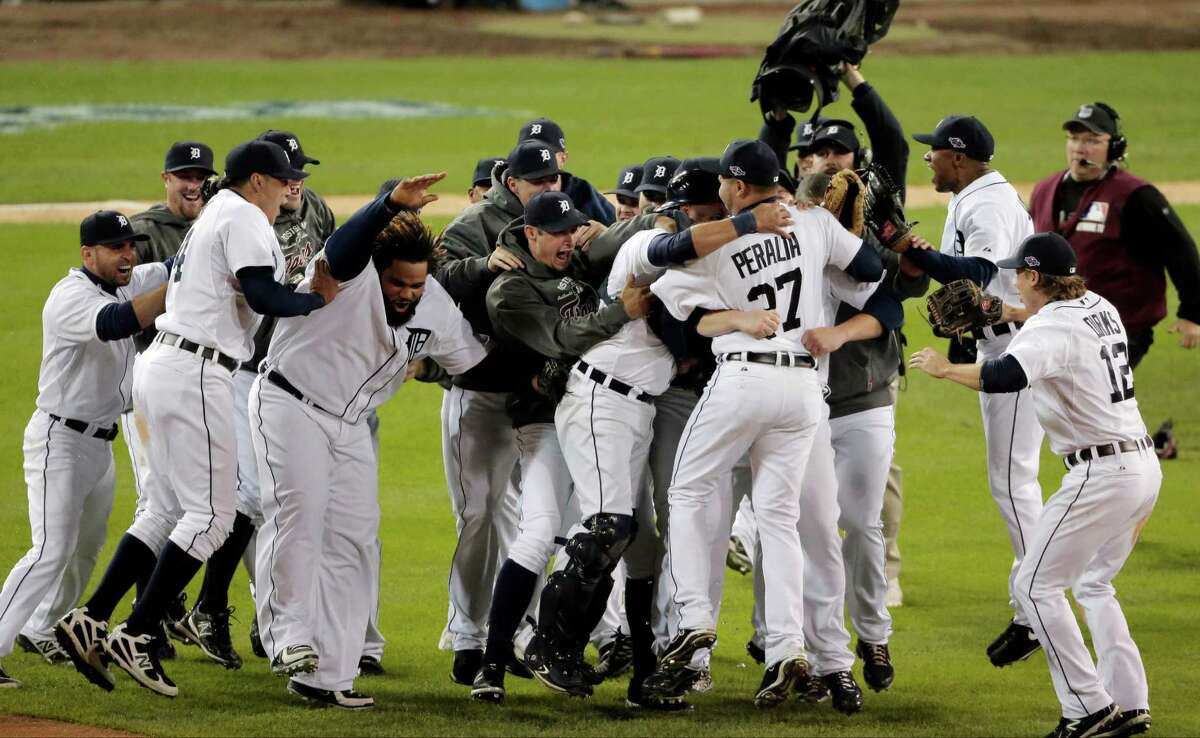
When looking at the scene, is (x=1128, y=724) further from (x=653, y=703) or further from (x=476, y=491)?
(x=476, y=491)

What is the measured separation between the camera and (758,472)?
590 centimetres

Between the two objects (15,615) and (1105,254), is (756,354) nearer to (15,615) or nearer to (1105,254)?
(15,615)

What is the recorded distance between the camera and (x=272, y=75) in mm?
28562

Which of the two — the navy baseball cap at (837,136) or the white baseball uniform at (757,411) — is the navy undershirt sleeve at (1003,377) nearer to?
the white baseball uniform at (757,411)

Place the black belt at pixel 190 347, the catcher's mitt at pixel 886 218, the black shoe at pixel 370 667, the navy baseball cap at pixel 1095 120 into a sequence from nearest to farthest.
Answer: the black belt at pixel 190 347 → the catcher's mitt at pixel 886 218 → the black shoe at pixel 370 667 → the navy baseball cap at pixel 1095 120

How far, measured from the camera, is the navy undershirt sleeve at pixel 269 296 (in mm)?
5699

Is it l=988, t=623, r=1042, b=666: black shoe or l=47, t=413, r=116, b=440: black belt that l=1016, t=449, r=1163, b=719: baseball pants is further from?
l=47, t=413, r=116, b=440: black belt

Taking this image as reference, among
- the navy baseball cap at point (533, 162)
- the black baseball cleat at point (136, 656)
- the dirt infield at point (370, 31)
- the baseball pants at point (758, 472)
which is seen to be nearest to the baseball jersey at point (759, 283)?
the baseball pants at point (758, 472)

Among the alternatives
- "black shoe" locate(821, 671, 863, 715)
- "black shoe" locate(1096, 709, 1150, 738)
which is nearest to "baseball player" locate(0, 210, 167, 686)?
"black shoe" locate(821, 671, 863, 715)

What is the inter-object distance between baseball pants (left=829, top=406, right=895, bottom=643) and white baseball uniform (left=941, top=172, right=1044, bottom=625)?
676mm

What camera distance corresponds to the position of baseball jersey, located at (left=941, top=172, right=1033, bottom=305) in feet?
22.5

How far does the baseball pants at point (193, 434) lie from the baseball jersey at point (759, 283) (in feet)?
5.48

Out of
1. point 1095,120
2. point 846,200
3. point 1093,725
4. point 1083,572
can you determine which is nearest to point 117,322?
point 846,200

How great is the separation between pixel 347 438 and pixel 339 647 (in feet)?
2.56
